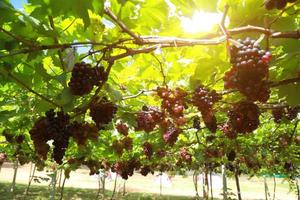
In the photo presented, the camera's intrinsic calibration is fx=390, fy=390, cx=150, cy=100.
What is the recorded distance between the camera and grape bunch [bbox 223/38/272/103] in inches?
75.6

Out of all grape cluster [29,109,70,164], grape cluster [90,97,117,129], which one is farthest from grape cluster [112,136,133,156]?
grape cluster [29,109,70,164]

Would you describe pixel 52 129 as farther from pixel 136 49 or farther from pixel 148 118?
pixel 148 118

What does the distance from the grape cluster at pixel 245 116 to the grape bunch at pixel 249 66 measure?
0.82m

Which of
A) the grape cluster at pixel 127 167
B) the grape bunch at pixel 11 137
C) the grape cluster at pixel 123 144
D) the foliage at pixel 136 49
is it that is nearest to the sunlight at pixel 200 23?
the foliage at pixel 136 49

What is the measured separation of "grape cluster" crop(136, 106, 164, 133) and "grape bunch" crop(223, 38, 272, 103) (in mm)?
1973

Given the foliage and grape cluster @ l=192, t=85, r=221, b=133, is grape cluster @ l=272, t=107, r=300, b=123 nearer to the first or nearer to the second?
the foliage

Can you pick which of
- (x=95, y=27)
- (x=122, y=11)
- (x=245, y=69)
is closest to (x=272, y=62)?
(x=245, y=69)

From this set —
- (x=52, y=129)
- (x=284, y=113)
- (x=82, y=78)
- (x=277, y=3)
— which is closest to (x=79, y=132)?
(x=52, y=129)

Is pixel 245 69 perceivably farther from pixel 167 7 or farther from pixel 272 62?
pixel 167 7

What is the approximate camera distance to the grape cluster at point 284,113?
4.79 meters

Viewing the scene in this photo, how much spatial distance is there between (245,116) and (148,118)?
1338mm

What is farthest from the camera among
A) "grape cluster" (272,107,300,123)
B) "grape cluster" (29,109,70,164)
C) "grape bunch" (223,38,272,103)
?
"grape cluster" (272,107,300,123)

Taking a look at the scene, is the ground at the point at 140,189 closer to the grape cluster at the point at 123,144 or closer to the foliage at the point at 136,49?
the grape cluster at the point at 123,144

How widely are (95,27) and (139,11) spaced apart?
0.55 metres
